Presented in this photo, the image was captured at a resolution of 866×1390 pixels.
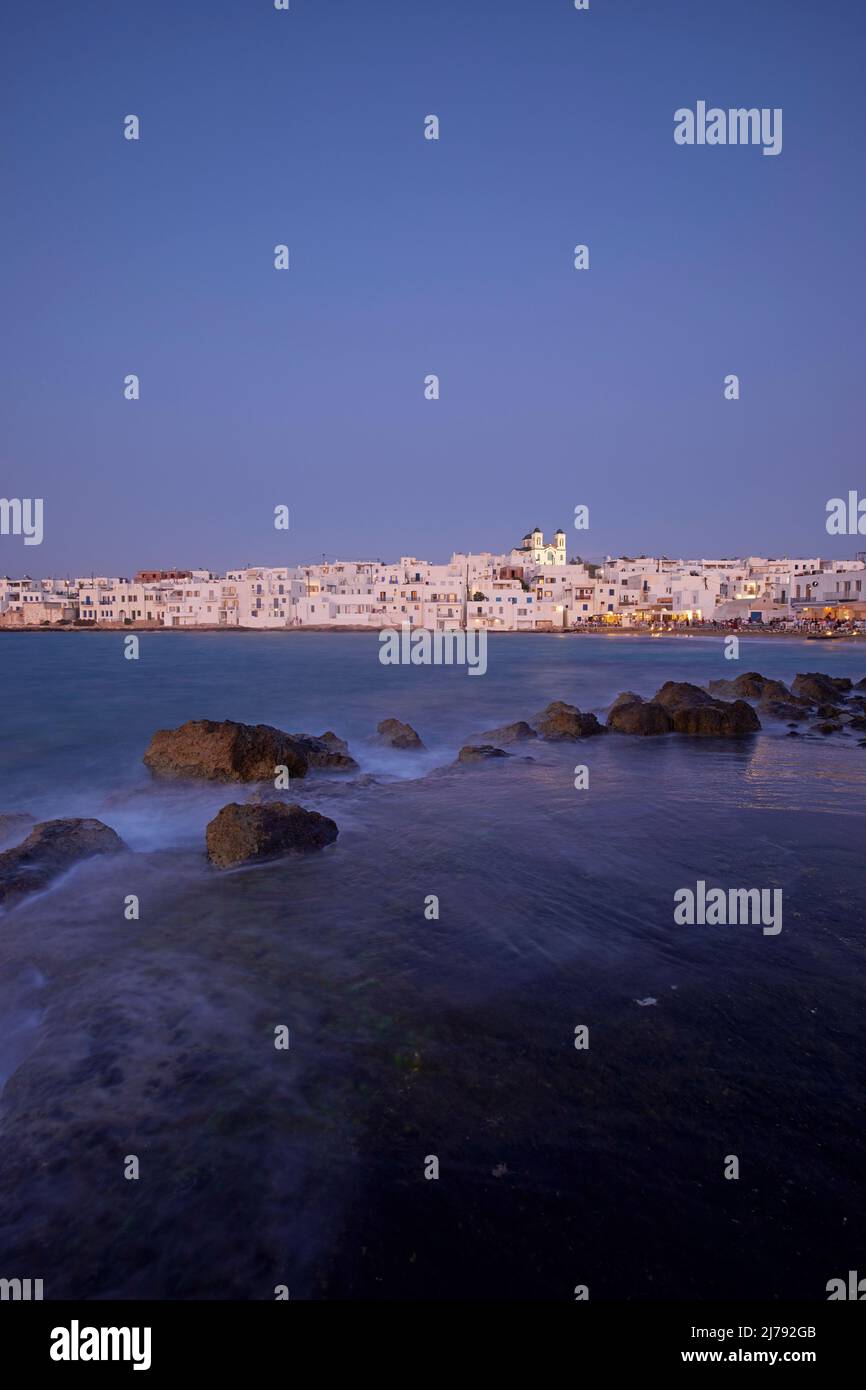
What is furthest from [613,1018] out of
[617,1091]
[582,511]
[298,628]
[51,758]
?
[298,628]

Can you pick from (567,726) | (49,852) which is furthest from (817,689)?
(49,852)

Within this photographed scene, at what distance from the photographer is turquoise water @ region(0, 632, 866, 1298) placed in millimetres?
3416

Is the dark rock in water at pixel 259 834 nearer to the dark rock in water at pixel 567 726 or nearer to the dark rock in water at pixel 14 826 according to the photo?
the dark rock in water at pixel 14 826

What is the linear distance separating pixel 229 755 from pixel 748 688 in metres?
21.4

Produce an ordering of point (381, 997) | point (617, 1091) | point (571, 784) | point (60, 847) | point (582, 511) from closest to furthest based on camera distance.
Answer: point (617, 1091), point (381, 997), point (60, 847), point (571, 784), point (582, 511)

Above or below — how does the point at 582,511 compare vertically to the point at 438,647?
above

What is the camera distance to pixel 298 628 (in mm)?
121438

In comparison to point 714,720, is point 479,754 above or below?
below

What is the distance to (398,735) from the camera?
1844 cm

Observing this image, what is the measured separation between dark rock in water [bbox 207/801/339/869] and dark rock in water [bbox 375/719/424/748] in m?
8.67

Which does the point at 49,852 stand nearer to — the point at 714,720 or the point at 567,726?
the point at 567,726

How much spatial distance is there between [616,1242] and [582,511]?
23282 mm

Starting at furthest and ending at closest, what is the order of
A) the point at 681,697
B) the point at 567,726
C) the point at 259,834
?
the point at 681,697 < the point at 567,726 < the point at 259,834

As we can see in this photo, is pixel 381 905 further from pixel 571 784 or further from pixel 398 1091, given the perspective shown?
pixel 571 784
